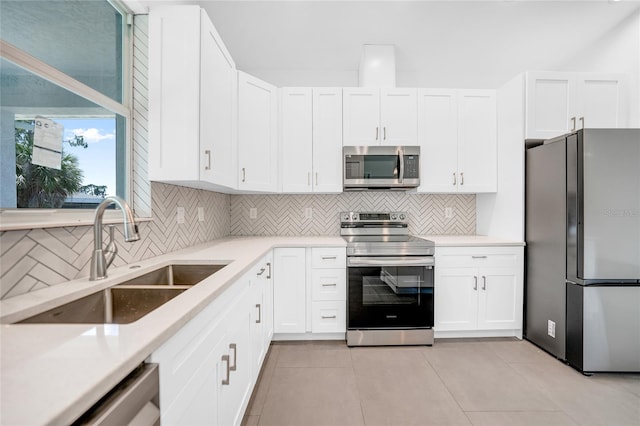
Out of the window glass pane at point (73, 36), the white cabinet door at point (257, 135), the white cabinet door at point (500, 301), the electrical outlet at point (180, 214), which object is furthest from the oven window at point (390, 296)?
the window glass pane at point (73, 36)

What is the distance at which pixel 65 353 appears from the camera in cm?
62

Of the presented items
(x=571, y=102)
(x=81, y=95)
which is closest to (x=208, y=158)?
(x=81, y=95)

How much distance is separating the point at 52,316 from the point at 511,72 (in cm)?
439

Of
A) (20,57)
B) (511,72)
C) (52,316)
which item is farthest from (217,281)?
(511,72)

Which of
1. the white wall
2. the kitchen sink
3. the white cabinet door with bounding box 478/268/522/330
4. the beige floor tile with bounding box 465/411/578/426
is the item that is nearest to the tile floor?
the beige floor tile with bounding box 465/411/578/426

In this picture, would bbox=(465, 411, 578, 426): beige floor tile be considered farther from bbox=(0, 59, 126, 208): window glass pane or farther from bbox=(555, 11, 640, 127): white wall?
bbox=(555, 11, 640, 127): white wall

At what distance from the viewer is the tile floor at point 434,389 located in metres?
1.65

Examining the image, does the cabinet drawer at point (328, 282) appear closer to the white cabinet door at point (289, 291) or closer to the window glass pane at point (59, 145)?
the white cabinet door at point (289, 291)

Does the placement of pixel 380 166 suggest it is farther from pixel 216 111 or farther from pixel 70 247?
pixel 70 247

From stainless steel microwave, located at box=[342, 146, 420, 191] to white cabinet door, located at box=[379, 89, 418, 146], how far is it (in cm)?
12

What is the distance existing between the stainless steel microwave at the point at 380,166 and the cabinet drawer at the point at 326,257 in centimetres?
68

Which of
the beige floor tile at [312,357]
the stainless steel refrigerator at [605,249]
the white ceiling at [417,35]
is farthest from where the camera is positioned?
the white ceiling at [417,35]

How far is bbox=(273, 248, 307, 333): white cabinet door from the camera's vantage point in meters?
2.57

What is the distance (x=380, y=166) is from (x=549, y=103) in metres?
1.59
